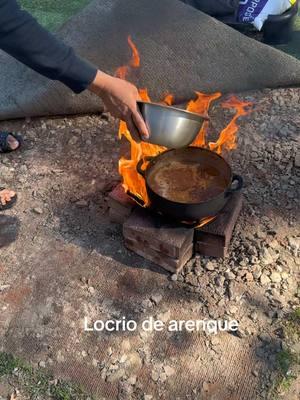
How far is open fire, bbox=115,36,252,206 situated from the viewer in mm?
2859

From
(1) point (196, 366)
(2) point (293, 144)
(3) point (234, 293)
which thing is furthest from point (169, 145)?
(2) point (293, 144)

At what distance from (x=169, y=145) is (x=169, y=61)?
163cm

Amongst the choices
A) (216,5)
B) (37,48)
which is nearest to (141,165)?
(37,48)

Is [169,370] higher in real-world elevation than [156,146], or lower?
lower

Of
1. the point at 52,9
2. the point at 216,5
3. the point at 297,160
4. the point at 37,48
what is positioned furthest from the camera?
the point at 52,9

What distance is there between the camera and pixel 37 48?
202cm

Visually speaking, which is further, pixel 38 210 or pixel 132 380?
pixel 38 210

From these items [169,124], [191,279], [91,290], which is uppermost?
[169,124]

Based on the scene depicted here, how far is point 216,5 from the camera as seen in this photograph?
485 centimetres

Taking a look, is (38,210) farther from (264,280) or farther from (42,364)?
(264,280)

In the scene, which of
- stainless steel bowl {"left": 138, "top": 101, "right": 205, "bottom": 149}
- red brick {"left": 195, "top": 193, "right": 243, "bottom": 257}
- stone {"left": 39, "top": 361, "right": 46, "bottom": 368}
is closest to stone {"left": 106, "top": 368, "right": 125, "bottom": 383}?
stone {"left": 39, "top": 361, "right": 46, "bottom": 368}

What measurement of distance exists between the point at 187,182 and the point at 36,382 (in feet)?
4.57

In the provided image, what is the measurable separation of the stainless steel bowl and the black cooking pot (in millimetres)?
284

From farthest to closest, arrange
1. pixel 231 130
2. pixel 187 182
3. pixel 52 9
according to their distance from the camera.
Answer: pixel 52 9 < pixel 231 130 < pixel 187 182
